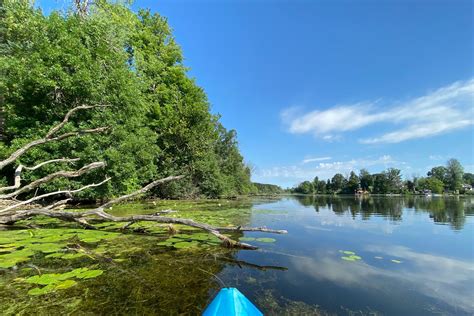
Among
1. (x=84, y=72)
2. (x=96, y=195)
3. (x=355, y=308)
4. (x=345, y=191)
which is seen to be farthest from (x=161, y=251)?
(x=345, y=191)

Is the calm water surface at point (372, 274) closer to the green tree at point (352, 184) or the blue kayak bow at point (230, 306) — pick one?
the blue kayak bow at point (230, 306)

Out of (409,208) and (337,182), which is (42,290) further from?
(337,182)

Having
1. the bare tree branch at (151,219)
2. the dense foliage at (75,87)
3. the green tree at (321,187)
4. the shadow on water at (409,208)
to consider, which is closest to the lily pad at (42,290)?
the bare tree branch at (151,219)

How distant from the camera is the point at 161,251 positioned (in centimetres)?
487

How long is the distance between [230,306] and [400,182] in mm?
99857

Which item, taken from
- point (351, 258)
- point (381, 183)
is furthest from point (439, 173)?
point (351, 258)

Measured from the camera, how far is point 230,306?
5.61 feet

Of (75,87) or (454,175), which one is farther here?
(454,175)

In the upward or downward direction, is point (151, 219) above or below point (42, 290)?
above

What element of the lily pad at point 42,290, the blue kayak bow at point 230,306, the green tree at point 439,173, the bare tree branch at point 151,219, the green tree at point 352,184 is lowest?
the lily pad at point 42,290

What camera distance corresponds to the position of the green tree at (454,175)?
67.1 m

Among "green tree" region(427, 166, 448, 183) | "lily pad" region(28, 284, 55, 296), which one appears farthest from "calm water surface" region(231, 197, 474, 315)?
"green tree" region(427, 166, 448, 183)

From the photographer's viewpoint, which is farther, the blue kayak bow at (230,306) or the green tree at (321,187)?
the green tree at (321,187)

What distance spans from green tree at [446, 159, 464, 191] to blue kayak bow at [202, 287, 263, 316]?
9201 centimetres
